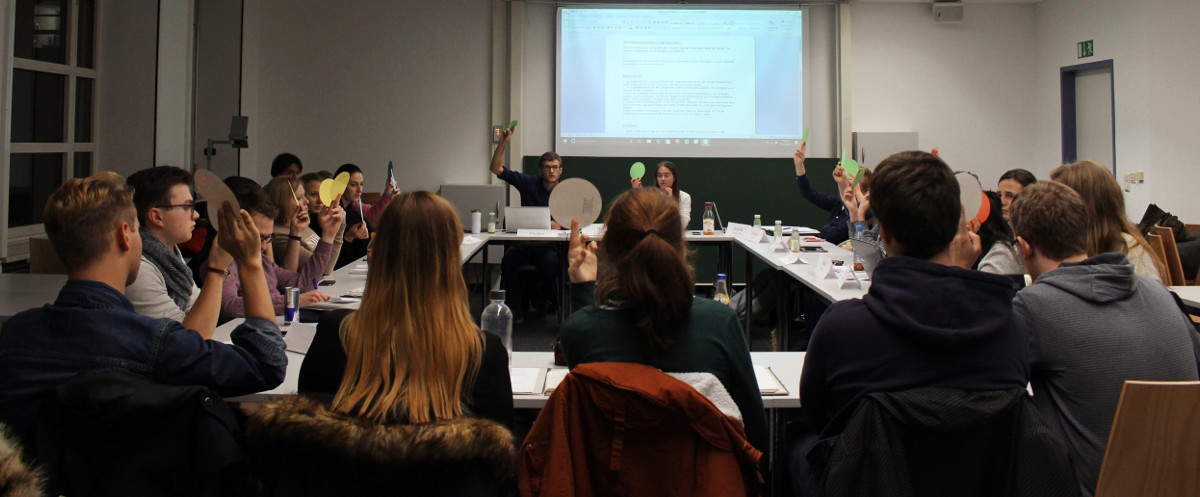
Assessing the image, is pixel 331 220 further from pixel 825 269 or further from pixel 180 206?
pixel 825 269

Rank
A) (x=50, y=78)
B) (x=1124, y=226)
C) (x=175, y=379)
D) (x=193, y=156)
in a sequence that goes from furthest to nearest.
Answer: (x=193, y=156) < (x=50, y=78) < (x=1124, y=226) < (x=175, y=379)

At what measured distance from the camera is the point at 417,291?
151 cm

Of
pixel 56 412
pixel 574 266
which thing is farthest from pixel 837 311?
pixel 56 412

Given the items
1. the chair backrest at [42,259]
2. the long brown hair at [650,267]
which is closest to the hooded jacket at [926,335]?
the long brown hair at [650,267]

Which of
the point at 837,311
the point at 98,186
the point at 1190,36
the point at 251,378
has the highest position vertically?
the point at 1190,36

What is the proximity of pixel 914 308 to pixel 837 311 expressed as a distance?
0.47 feet

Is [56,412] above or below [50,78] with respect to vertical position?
below

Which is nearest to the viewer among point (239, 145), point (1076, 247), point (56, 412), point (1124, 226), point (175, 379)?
point (56, 412)

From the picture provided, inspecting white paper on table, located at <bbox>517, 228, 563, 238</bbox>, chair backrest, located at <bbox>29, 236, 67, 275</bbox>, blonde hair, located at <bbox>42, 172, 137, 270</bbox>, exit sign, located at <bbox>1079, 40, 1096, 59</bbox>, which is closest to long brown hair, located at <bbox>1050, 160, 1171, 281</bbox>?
blonde hair, located at <bbox>42, 172, 137, 270</bbox>

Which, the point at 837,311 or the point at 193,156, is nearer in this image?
the point at 837,311

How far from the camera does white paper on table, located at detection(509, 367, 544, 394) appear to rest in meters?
2.07

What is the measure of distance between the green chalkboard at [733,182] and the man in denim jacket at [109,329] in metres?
5.91

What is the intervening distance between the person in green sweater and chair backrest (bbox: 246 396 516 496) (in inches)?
12.1

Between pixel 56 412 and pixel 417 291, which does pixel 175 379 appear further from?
pixel 417 291
